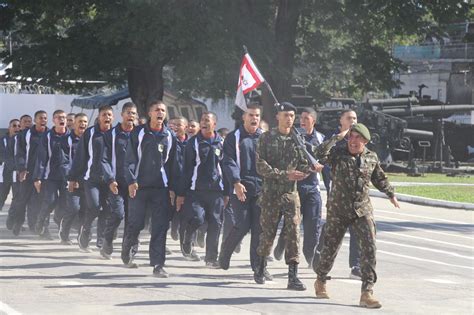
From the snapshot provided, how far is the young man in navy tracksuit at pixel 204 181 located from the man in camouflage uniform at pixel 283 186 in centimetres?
208

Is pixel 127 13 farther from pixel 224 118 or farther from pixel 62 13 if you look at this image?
pixel 224 118

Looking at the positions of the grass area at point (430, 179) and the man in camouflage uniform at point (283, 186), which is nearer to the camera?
the man in camouflage uniform at point (283, 186)

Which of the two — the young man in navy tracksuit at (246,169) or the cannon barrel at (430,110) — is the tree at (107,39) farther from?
the cannon barrel at (430,110)

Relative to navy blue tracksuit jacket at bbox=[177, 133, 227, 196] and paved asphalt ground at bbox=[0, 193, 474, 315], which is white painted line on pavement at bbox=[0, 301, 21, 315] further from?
navy blue tracksuit jacket at bbox=[177, 133, 227, 196]

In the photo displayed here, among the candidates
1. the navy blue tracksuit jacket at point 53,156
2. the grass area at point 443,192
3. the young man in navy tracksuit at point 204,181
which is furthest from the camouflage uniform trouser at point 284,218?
the grass area at point 443,192

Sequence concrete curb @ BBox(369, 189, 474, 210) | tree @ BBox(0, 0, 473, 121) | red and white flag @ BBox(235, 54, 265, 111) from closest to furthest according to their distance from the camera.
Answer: red and white flag @ BBox(235, 54, 265, 111) → concrete curb @ BBox(369, 189, 474, 210) → tree @ BBox(0, 0, 473, 121)

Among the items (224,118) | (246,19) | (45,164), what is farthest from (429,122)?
(45,164)

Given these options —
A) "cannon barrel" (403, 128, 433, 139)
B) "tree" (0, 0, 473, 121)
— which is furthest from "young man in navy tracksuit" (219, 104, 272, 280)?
"cannon barrel" (403, 128, 433, 139)

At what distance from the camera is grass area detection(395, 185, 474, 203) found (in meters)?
27.3

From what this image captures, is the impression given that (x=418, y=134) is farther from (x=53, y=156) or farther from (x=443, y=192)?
(x=53, y=156)

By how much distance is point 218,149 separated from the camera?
13703 mm

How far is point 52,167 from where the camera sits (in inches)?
651

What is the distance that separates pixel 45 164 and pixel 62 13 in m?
12.6

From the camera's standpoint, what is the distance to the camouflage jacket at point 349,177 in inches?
407
